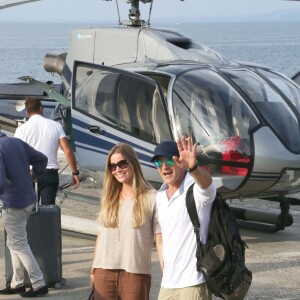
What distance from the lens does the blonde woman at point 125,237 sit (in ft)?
22.3

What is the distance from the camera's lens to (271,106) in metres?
11.8

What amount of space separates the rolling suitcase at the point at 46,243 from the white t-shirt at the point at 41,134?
1.55m

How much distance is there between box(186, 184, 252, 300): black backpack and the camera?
6.37 m

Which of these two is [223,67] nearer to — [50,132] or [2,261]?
[50,132]

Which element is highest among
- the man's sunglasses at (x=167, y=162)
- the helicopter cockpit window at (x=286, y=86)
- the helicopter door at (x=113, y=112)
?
the man's sunglasses at (x=167, y=162)

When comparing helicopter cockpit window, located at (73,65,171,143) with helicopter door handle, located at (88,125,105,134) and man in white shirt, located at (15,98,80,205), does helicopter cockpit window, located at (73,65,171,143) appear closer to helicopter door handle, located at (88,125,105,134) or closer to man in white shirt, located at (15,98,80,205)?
helicopter door handle, located at (88,125,105,134)

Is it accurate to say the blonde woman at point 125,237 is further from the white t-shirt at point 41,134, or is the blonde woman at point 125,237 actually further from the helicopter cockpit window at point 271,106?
the helicopter cockpit window at point 271,106

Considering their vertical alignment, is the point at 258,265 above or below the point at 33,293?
below

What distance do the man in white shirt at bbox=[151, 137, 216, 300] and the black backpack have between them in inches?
1.7

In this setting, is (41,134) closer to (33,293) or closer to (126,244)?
(33,293)

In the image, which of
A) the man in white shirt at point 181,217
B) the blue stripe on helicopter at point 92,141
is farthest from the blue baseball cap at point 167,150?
the blue stripe on helicopter at point 92,141

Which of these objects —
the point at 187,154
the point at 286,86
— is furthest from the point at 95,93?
the point at 187,154

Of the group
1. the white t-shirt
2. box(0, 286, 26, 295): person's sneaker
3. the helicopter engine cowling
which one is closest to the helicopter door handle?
the white t-shirt

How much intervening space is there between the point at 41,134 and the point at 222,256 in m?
4.73
